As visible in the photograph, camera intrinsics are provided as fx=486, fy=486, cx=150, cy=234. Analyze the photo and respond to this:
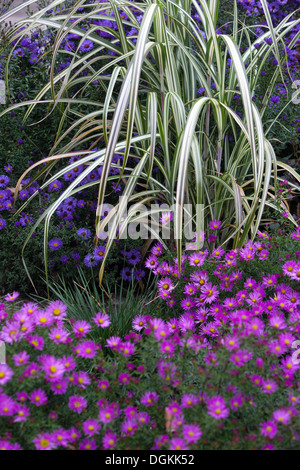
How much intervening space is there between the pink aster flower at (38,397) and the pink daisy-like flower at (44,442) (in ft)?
0.19

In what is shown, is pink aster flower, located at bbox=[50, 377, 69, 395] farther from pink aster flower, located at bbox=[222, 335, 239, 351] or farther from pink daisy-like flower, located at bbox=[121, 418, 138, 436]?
pink aster flower, located at bbox=[222, 335, 239, 351]

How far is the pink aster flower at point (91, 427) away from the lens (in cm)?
Result: 93

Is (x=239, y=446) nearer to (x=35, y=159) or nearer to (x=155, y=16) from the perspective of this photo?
(x=155, y=16)

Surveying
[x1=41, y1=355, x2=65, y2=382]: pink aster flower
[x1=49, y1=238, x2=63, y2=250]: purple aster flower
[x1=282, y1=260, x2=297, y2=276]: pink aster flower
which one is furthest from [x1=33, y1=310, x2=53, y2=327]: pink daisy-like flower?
[x1=49, y1=238, x2=63, y2=250]: purple aster flower

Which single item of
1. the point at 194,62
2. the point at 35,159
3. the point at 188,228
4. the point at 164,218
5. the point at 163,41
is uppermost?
the point at 163,41

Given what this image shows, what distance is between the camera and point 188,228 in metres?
1.89

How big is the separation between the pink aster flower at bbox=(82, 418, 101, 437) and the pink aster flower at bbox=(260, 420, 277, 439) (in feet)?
1.03

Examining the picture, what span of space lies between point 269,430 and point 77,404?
0.38 metres

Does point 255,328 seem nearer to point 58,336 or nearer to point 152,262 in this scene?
point 58,336

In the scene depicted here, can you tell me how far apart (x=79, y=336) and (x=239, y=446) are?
418 mm

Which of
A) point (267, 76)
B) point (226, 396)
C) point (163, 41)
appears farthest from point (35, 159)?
point (226, 396)

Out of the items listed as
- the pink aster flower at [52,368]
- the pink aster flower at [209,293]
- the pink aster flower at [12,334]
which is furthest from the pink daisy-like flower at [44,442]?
the pink aster flower at [209,293]

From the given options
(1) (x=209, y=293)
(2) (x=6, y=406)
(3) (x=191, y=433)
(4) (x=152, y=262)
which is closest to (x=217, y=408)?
(3) (x=191, y=433)

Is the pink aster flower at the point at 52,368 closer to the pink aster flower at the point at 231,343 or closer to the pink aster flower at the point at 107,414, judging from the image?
the pink aster flower at the point at 107,414
